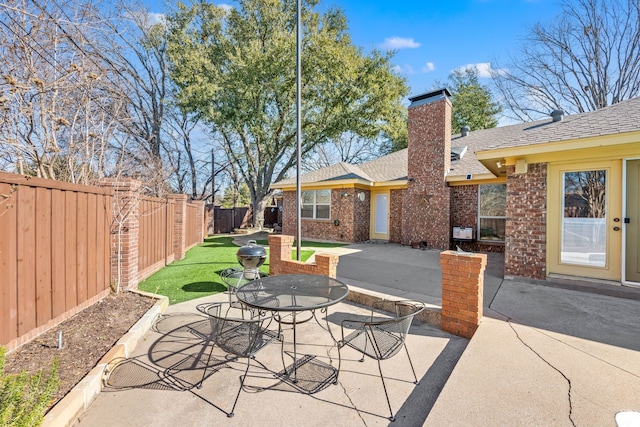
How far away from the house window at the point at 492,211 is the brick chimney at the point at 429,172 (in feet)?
3.43

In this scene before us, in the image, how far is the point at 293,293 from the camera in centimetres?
355

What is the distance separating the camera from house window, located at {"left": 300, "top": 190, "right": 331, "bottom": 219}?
1361cm

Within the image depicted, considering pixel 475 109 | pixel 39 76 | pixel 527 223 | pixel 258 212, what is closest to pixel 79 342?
pixel 39 76

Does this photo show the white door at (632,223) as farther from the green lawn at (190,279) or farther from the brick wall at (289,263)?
the green lawn at (190,279)

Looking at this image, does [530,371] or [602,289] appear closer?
[530,371]

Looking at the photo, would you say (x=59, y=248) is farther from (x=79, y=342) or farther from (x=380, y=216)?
(x=380, y=216)

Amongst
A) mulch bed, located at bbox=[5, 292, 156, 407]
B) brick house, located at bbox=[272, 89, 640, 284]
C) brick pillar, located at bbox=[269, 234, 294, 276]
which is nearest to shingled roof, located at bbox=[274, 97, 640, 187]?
brick house, located at bbox=[272, 89, 640, 284]

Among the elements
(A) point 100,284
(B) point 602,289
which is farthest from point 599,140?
(A) point 100,284

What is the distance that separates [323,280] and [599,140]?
545 cm

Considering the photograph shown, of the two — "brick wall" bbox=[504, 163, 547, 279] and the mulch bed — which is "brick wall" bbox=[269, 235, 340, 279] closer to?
the mulch bed

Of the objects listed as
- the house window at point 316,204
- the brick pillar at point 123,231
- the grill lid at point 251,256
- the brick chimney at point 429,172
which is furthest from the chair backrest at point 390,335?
the house window at point 316,204

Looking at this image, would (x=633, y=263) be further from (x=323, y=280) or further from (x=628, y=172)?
(x=323, y=280)

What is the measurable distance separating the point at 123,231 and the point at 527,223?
7.75 metres

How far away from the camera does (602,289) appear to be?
5.11 meters
